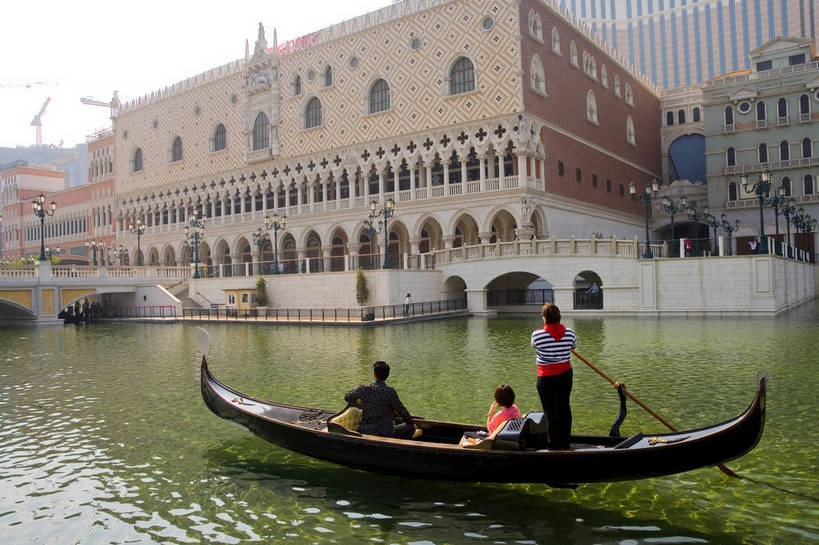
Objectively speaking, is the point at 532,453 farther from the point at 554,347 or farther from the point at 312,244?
the point at 312,244

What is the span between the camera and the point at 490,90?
1393 inches

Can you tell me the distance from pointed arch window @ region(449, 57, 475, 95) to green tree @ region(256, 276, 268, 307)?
15.0 m

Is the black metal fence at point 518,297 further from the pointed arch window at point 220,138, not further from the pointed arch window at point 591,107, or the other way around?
the pointed arch window at point 220,138

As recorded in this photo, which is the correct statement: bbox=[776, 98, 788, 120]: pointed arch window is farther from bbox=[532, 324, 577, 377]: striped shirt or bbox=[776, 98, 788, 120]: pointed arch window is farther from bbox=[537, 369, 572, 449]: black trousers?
bbox=[537, 369, 572, 449]: black trousers

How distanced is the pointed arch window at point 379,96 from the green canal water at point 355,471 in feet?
88.7

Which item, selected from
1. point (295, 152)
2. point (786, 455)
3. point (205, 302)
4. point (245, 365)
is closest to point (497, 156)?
point (295, 152)

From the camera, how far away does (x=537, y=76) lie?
36062 mm

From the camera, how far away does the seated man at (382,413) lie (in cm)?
637

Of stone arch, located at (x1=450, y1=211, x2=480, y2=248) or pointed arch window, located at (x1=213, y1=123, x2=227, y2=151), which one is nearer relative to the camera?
stone arch, located at (x1=450, y1=211, x2=480, y2=248)

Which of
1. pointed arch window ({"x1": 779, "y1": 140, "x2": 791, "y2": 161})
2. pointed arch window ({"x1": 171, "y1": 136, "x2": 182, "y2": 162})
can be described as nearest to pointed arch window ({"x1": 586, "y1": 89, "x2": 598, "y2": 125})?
pointed arch window ({"x1": 779, "y1": 140, "x2": 791, "y2": 161})

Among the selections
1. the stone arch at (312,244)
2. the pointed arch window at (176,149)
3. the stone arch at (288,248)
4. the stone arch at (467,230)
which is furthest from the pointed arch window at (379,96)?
the pointed arch window at (176,149)

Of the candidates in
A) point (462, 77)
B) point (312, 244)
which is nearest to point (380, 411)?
point (462, 77)

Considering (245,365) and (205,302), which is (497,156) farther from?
(245,365)

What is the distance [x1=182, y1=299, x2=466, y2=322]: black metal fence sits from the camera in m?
27.0
